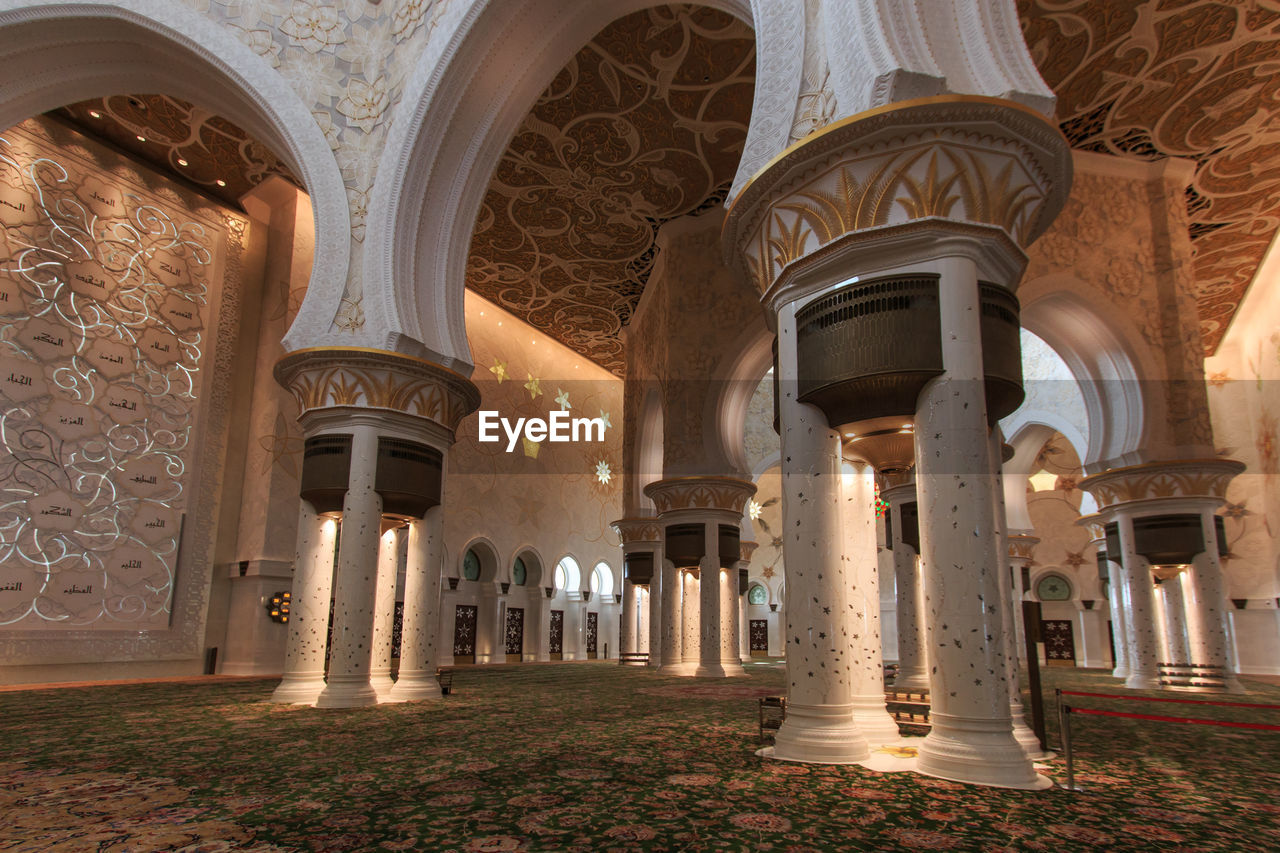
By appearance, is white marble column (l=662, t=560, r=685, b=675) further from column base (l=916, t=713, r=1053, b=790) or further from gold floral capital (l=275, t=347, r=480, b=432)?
column base (l=916, t=713, r=1053, b=790)

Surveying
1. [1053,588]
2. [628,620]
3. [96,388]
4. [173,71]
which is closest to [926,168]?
[173,71]

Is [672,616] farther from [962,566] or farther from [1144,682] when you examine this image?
[962,566]

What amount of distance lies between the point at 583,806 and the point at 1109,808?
76.4 inches

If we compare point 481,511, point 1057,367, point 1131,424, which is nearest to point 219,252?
point 481,511

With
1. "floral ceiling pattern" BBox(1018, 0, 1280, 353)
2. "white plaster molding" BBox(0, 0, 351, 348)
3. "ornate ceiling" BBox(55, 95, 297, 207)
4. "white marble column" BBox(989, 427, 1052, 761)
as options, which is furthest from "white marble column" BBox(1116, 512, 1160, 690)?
"ornate ceiling" BBox(55, 95, 297, 207)

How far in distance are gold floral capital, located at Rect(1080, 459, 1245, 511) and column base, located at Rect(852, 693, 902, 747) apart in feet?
24.8

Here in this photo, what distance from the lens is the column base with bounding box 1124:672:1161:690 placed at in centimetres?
930

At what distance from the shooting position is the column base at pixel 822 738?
3512mm

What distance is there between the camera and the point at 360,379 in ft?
21.6

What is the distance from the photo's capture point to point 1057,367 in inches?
684

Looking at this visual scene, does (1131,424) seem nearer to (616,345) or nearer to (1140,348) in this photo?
(1140,348)

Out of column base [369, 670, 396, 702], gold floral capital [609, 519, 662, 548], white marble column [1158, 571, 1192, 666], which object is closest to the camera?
column base [369, 670, 396, 702]

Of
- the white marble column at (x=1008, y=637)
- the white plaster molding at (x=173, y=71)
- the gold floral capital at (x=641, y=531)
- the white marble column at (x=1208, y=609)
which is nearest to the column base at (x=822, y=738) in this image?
the white marble column at (x=1008, y=637)

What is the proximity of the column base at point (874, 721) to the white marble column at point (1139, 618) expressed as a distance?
23.7 feet
